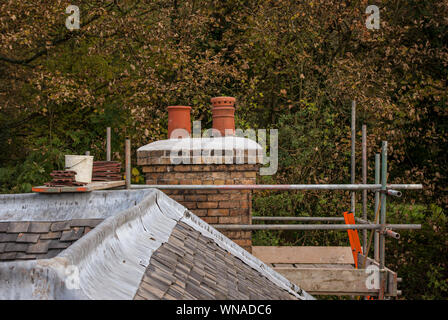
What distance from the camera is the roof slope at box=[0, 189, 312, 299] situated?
1040mm

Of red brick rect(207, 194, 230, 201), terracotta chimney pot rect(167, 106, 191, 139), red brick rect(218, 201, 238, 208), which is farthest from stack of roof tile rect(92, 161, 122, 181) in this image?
red brick rect(218, 201, 238, 208)

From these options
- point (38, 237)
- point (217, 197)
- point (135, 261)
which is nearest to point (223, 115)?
point (217, 197)

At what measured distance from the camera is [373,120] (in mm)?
8758

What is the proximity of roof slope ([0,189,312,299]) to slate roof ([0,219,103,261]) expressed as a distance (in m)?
0.07

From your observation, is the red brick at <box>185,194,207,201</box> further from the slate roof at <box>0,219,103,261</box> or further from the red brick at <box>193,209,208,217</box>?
the slate roof at <box>0,219,103,261</box>

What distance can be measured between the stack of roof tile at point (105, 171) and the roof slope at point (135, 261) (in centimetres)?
113

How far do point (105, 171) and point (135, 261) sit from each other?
2.81 metres

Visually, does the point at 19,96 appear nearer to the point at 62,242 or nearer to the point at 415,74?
the point at 62,242

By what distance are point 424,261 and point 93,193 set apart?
664 cm

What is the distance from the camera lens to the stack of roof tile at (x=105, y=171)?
4.14 m

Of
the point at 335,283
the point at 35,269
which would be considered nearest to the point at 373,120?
the point at 335,283

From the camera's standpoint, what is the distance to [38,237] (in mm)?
2672

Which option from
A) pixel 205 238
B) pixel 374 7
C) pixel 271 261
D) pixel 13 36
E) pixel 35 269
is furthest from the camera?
pixel 374 7

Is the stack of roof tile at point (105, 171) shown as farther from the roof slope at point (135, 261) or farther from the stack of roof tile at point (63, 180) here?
the roof slope at point (135, 261)
